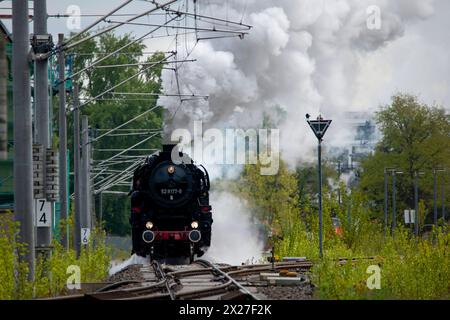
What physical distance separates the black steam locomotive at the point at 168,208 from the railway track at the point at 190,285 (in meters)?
1.56

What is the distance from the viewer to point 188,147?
43.8 meters

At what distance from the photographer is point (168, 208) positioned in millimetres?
35156

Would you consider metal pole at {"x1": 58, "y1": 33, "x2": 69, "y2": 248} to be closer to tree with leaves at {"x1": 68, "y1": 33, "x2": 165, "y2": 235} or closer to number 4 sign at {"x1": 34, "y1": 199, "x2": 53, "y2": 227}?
number 4 sign at {"x1": 34, "y1": 199, "x2": 53, "y2": 227}

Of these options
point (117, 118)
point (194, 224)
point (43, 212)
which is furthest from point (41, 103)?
point (117, 118)

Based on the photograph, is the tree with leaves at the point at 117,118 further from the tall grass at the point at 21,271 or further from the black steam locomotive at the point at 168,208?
the tall grass at the point at 21,271

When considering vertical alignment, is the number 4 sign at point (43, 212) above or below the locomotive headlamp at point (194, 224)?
above

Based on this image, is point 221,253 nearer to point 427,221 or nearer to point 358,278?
point 358,278

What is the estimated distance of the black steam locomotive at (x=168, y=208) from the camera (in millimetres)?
35094

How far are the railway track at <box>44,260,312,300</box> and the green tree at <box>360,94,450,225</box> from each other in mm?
43086

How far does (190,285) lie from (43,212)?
11.7 ft

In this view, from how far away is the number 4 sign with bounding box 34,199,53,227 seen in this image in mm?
24875

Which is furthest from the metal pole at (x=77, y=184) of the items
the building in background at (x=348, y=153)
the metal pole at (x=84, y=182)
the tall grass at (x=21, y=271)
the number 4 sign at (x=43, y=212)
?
the building in background at (x=348, y=153)

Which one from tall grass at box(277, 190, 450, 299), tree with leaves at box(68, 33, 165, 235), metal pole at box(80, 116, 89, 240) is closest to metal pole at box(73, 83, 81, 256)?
metal pole at box(80, 116, 89, 240)
